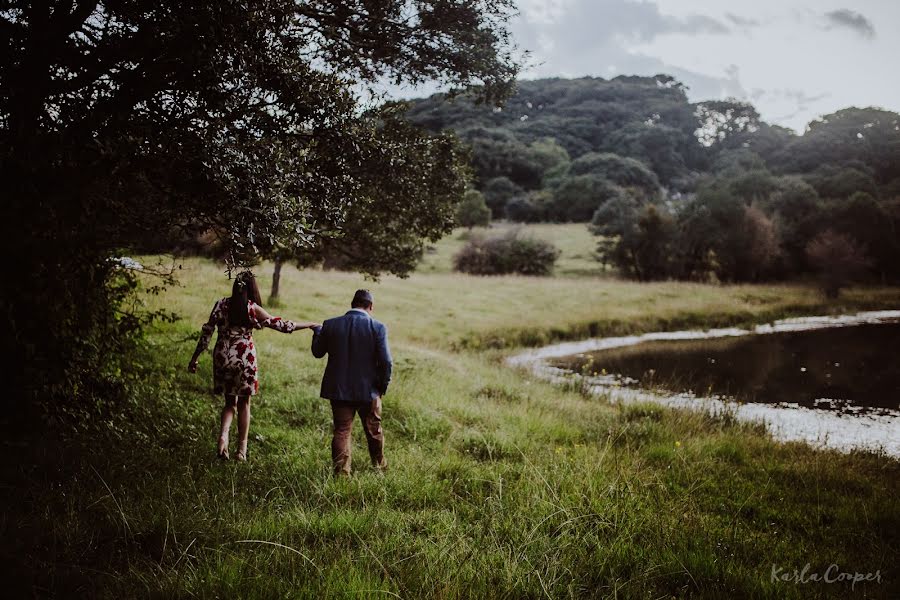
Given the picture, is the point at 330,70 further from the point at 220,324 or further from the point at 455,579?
the point at 455,579

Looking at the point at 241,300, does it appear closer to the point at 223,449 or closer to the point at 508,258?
the point at 223,449

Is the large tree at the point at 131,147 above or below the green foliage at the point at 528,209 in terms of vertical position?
below

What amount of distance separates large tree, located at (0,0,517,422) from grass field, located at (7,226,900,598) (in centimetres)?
160

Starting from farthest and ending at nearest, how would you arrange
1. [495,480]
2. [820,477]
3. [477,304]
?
[477,304] → [820,477] → [495,480]

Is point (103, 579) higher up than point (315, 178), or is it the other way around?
point (315, 178)

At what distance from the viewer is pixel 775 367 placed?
61.7 ft

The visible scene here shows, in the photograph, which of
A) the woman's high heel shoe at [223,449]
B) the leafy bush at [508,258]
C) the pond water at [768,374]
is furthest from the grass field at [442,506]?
the leafy bush at [508,258]

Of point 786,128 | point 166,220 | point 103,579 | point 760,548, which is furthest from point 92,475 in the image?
point 786,128

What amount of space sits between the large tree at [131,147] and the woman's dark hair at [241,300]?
0.71 metres

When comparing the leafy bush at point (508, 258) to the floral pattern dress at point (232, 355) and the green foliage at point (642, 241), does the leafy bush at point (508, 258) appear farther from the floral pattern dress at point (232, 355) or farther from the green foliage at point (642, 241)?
the floral pattern dress at point (232, 355)

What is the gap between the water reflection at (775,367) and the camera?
592 inches

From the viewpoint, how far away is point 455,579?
13.2 ft

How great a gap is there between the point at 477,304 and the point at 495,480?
71.3 ft

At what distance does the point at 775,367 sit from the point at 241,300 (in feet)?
61.7
